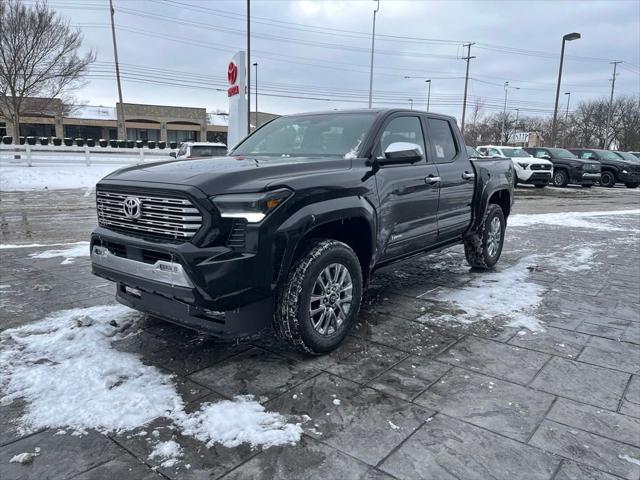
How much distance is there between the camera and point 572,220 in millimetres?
11805

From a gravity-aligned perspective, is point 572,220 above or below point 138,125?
below

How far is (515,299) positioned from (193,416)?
368cm

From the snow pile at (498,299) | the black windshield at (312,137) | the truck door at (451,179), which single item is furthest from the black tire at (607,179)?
the black windshield at (312,137)

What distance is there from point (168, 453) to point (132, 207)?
65.4 inches

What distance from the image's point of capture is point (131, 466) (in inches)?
95.0

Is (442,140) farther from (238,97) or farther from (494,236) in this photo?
(238,97)

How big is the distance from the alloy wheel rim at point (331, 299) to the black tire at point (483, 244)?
289 cm

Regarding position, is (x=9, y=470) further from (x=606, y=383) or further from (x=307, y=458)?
(x=606, y=383)

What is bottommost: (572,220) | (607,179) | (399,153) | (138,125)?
(572,220)

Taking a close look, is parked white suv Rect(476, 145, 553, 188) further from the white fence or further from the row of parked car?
the white fence

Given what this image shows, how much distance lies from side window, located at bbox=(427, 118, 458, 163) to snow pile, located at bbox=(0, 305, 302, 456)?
11.0ft

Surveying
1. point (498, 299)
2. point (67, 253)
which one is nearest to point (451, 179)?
point (498, 299)

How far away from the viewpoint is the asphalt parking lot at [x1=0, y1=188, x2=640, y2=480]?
2.46 meters

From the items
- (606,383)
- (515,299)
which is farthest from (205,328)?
(515,299)
